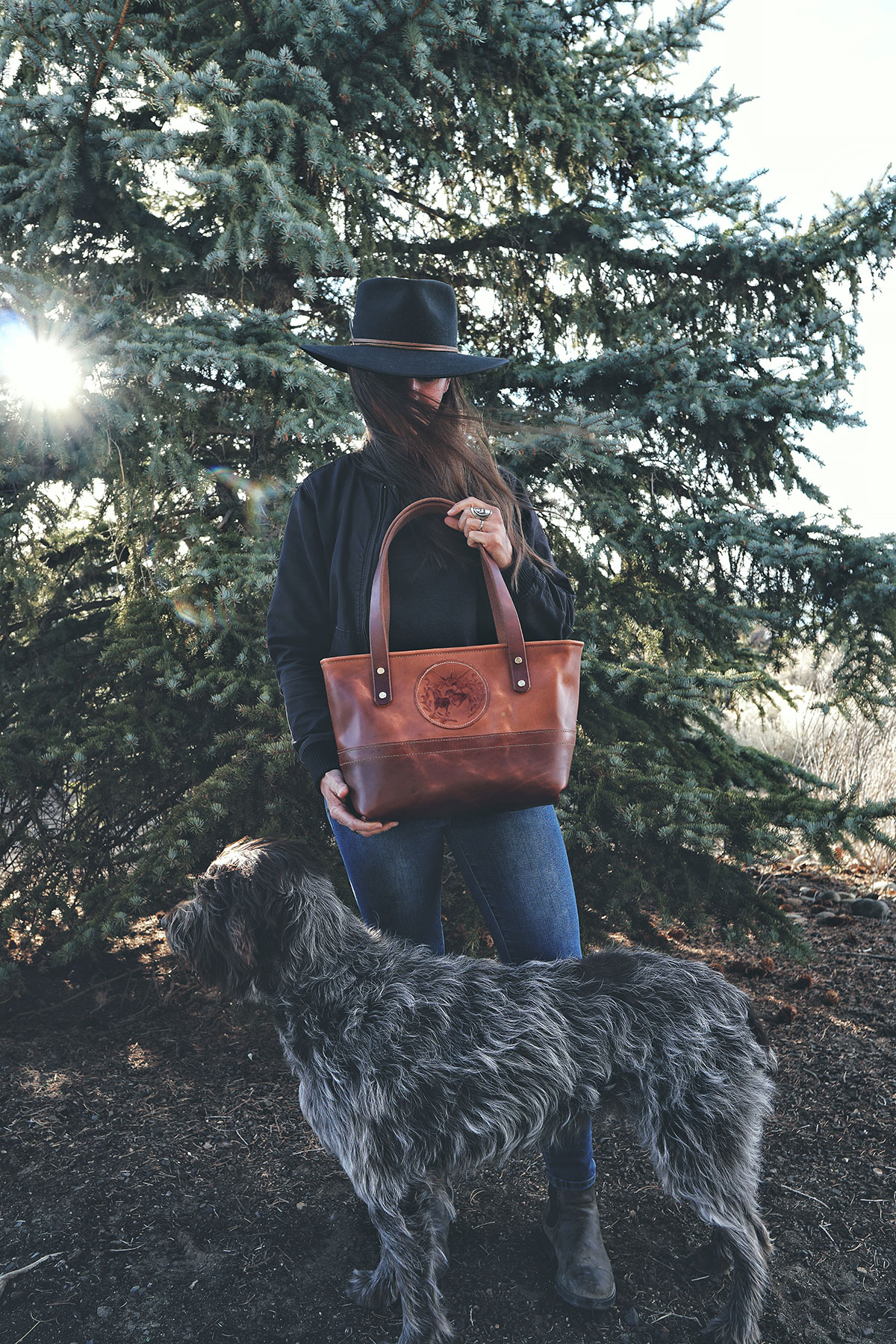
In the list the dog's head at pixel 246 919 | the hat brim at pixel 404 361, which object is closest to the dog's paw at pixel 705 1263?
the dog's head at pixel 246 919

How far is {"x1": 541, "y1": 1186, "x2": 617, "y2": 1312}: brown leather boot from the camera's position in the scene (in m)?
2.08

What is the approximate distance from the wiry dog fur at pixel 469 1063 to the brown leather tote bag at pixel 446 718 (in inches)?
19.1

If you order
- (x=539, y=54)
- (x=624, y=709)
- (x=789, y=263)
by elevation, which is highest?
(x=539, y=54)

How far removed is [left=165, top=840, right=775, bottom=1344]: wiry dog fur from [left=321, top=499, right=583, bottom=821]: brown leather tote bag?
1.59ft

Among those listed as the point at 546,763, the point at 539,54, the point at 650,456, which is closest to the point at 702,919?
the point at 546,763

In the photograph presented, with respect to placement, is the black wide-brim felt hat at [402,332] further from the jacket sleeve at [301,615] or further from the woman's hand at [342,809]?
the woman's hand at [342,809]

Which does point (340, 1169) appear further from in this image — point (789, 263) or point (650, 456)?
point (789, 263)

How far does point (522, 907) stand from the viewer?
2.20 meters

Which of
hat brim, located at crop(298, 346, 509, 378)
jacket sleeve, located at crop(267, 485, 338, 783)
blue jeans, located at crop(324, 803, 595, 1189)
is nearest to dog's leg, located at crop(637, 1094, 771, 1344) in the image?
blue jeans, located at crop(324, 803, 595, 1189)

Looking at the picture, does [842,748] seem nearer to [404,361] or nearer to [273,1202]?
[273,1202]

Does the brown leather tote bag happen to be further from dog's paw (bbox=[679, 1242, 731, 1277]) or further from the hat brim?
dog's paw (bbox=[679, 1242, 731, 1277])

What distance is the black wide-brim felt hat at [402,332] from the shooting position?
200cm

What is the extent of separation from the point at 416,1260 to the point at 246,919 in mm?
980

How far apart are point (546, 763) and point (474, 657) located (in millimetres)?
336
